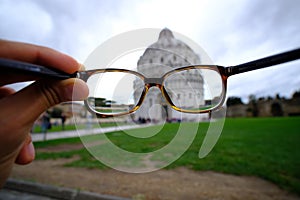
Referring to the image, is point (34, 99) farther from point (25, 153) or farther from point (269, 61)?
point (269, 61)

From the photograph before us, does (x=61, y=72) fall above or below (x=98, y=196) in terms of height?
above

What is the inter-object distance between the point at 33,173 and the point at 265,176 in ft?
15.7

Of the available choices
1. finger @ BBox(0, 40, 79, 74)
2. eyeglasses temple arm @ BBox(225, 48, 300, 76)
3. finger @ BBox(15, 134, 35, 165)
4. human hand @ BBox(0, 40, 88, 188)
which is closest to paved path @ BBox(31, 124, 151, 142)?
finger @ BBox(15, 134, 35, 165)

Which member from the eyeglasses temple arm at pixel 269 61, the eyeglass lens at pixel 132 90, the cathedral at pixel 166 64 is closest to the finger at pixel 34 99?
the eyeglass lens at pixel 132 90

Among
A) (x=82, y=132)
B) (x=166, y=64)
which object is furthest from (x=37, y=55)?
(x=82, y=132)

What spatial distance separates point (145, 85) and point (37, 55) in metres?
0.66

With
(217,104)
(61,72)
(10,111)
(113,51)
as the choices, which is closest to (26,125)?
(10,111)

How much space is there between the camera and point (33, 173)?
3.62 meters

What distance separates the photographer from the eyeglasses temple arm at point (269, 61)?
1.94 feet

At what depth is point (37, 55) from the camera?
2.62ft

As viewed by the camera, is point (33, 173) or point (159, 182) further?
point (33, 173)

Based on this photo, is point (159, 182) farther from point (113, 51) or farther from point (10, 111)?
point (10, 111)

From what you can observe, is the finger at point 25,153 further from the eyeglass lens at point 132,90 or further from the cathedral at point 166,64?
the cathedral at point 166,64

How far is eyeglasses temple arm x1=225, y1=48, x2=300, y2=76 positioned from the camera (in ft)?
1.94
